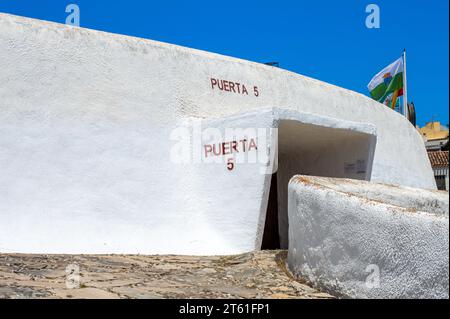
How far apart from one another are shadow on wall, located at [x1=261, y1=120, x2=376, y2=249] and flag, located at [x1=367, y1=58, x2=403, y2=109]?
6629 mm

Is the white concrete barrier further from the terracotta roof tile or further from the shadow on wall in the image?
the terracotta roof tile

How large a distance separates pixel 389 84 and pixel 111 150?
35.4 ft

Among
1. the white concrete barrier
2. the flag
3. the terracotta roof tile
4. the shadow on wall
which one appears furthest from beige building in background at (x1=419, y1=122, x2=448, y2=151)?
the white concrete barrier

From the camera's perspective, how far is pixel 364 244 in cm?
464

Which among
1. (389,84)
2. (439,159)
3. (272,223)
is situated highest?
(389,84)

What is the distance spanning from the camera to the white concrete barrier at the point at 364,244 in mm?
4211

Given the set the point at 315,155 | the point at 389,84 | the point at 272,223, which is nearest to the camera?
the point at 272,223

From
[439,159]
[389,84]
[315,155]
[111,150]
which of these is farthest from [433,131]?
[111,150]

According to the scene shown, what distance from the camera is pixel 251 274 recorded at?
600 centimetres

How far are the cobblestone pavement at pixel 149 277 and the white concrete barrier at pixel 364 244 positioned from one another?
1.07 ft

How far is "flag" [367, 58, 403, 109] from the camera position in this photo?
51.2ft

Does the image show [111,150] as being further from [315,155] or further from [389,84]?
[389,84]
